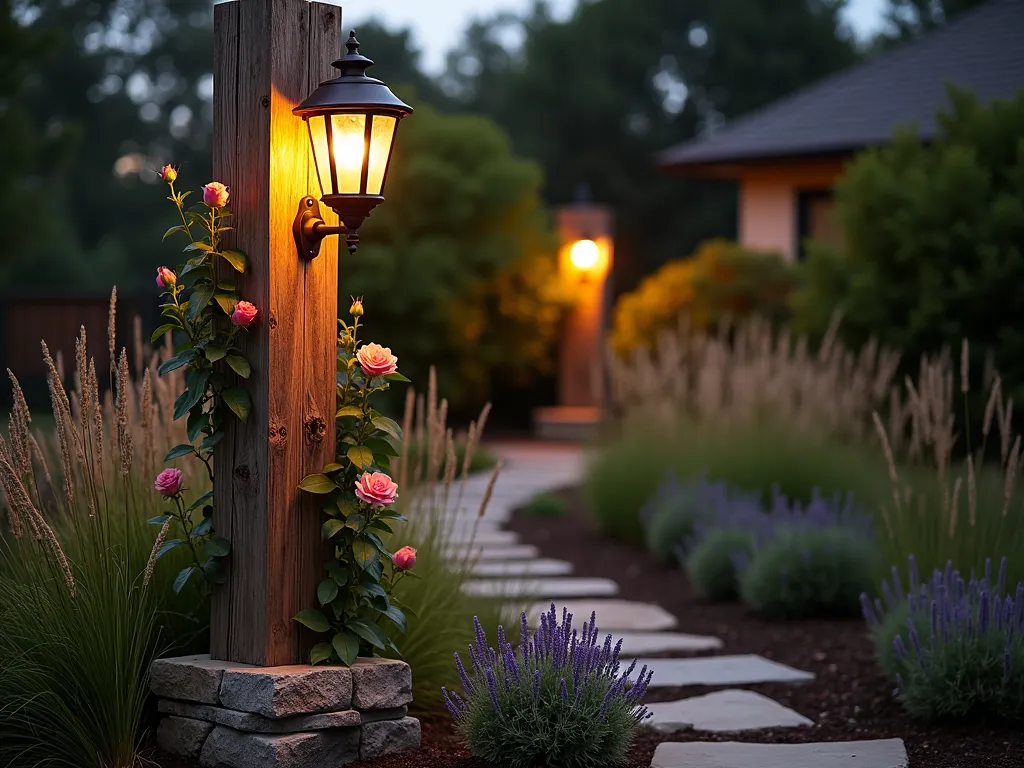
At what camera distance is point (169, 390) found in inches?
149

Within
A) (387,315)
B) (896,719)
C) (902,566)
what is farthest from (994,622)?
(387,315)

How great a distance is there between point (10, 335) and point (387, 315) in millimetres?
4824

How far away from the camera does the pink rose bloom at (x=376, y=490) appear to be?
10.1 ft

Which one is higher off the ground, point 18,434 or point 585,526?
point 18,434

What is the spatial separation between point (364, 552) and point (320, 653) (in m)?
0.28

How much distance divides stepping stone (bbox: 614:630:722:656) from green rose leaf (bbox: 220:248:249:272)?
93.0 inches

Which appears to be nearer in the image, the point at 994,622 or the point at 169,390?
the point at 994,622

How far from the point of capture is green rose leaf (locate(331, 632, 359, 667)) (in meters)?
3.07

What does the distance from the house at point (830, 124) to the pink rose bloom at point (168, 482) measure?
10305 mm

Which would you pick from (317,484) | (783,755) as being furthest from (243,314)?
(783,755)

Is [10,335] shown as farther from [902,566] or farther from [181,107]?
[181,107]

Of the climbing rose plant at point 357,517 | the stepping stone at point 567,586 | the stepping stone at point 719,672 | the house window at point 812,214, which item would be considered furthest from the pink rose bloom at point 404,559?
the house window at point 812,214

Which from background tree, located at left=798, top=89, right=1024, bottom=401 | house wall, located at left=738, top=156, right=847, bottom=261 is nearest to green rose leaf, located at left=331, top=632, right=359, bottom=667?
background tree, located at left=798, top=89, right=1024, bottom=401

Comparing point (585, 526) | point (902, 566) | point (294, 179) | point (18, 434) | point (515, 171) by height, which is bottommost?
point (585, 526)
